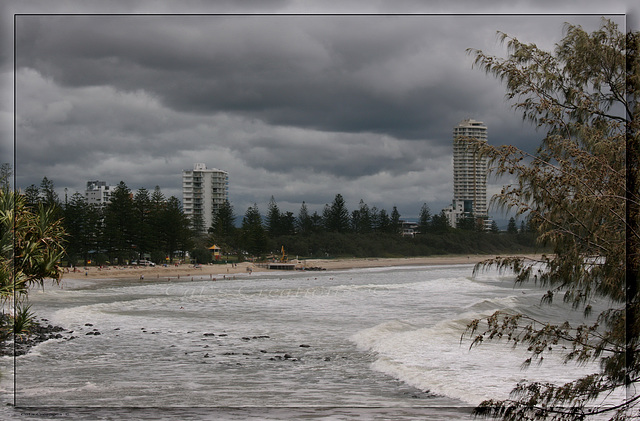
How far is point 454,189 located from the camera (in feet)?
15.4

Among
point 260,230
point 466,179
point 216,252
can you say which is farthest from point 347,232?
point 216,252

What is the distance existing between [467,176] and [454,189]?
0.23m

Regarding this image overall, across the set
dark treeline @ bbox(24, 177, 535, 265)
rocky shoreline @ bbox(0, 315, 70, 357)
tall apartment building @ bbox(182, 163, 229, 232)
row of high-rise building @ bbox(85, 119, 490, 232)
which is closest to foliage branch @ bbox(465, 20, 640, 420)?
row of high-rise building @ bbox(85, 119, 490, 232)

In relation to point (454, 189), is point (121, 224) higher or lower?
lower

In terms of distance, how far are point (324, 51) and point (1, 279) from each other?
3060mm

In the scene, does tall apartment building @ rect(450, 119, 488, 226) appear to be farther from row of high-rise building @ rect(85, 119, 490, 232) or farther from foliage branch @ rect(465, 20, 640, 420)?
foliage branch @ rect(465, 20, 640, 420)

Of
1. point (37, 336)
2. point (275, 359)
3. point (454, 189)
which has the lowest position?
point (275, 359)

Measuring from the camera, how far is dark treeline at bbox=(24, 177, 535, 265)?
16.2 feet

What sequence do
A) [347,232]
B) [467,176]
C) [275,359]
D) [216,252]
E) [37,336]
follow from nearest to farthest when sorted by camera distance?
[467,176]
[347,232]
[216,252]
[275,359]
[37,336]

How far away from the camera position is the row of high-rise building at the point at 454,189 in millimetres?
4320

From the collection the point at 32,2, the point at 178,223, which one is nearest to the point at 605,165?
the point at 178,223

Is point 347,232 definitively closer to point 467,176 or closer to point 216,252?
point 467,176

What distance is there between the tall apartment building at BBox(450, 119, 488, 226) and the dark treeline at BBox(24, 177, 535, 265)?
0.47ft

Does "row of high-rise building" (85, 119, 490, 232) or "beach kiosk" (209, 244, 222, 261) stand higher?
"row of high-rise building" (85, 119, 490, 232)
